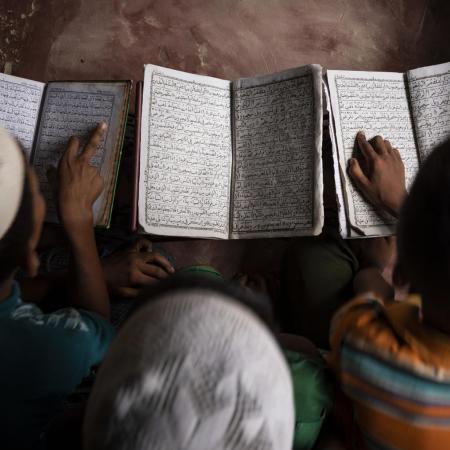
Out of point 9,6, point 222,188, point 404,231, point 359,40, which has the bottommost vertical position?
Answer: point 404,231

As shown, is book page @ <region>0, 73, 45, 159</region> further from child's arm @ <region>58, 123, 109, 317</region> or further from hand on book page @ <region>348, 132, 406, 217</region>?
hand on book page @ <region>348, 132, 406, 217</region>

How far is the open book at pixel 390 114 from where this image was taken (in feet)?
3.30

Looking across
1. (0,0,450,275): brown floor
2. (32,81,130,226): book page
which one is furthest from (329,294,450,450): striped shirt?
(0,0,450,275): brown floor

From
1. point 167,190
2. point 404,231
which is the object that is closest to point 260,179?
point 167,190

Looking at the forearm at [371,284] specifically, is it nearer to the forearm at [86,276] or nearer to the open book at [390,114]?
the open book at [390,114]

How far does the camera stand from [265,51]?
1.52 m

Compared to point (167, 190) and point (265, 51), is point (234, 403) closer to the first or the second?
point (167, 190)

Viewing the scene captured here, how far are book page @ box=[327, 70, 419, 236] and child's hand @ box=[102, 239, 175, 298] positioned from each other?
46cm

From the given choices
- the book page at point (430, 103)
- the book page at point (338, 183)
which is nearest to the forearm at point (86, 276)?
the book page at point (338, 183)

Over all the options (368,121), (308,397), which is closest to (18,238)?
(308,397)

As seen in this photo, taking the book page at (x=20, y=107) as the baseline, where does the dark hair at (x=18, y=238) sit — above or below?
below

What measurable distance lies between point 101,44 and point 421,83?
1021 mm

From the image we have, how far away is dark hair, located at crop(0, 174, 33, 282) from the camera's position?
2.26 feet

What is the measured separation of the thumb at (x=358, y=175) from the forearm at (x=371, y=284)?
21 centimetres
